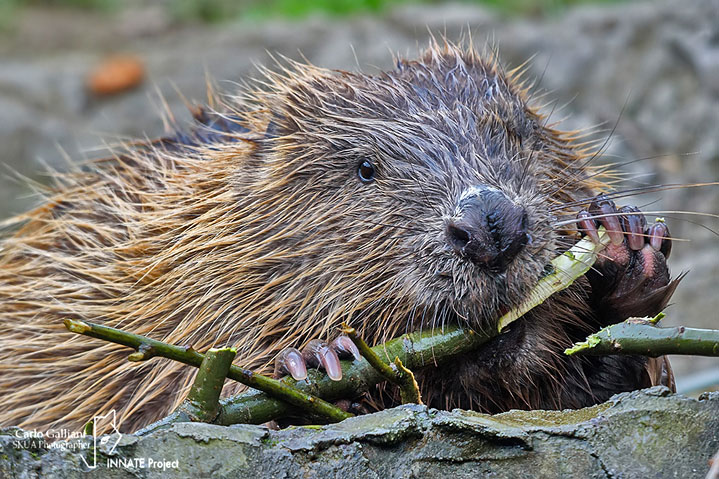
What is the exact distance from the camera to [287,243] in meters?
3.54

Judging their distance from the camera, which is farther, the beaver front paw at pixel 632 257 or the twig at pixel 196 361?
the beaver front paw at pixel 632 257

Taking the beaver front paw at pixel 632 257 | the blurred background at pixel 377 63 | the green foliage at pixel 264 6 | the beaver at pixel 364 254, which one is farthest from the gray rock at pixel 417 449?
the green foliage at pixel 264 6

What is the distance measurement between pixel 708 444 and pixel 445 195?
3.99ft

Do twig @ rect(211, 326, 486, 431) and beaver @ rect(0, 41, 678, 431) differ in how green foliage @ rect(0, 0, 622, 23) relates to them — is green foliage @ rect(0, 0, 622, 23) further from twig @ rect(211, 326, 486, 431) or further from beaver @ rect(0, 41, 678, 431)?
twig @ rect(211, 326, 486, 431)

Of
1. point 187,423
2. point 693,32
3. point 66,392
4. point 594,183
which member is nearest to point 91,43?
point 693,32

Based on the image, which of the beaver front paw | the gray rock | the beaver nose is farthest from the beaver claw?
the beaver front paw

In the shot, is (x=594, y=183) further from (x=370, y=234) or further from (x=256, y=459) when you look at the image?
(x=256, y=459)

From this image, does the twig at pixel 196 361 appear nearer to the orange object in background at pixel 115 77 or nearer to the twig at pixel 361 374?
the twig at pixel 361 374

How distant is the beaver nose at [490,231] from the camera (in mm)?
2904

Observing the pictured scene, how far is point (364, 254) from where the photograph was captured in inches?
131

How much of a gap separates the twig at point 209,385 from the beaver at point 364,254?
1.20ft

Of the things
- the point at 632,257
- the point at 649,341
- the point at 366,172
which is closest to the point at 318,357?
the point at 366,172

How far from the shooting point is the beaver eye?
3479 mm

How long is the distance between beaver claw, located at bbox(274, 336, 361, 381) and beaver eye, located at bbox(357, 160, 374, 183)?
727 mm
